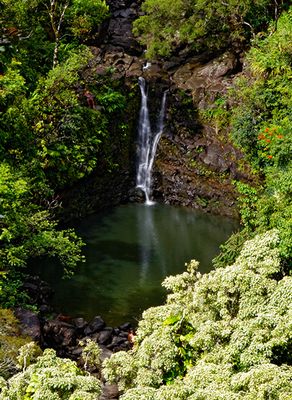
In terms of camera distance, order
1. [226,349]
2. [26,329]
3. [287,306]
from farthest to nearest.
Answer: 1. [26,329]
2. [287,306]
3. [226,349]

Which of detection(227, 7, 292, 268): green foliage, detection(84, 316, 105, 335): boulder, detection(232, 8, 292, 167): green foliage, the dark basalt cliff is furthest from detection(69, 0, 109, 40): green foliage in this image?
detection(84, 316, 105, 335): boulder

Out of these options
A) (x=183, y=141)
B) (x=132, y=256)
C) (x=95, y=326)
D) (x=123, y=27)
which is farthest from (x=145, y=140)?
(x=95, y=326)

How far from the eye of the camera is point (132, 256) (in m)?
25.2

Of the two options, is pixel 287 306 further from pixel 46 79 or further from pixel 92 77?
pixel 92 77

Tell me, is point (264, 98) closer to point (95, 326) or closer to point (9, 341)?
point (95, 326)

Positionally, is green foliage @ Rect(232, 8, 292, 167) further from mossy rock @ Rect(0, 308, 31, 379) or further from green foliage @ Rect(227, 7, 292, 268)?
mossy rock @ Rect(0, 308, 31, 379)

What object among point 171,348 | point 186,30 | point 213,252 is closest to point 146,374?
point 171,348

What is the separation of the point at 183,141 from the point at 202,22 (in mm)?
7488

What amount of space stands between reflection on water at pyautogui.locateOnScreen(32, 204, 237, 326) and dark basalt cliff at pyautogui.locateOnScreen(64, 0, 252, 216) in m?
1.25

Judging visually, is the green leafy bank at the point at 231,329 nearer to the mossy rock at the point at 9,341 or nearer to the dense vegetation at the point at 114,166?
the dense vegetation at the point at 114,166

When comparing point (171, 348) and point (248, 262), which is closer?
point (171, 348)

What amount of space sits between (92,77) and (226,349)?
23.6 meters

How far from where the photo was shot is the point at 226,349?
390 inches

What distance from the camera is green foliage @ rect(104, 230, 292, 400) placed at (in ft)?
27.4
